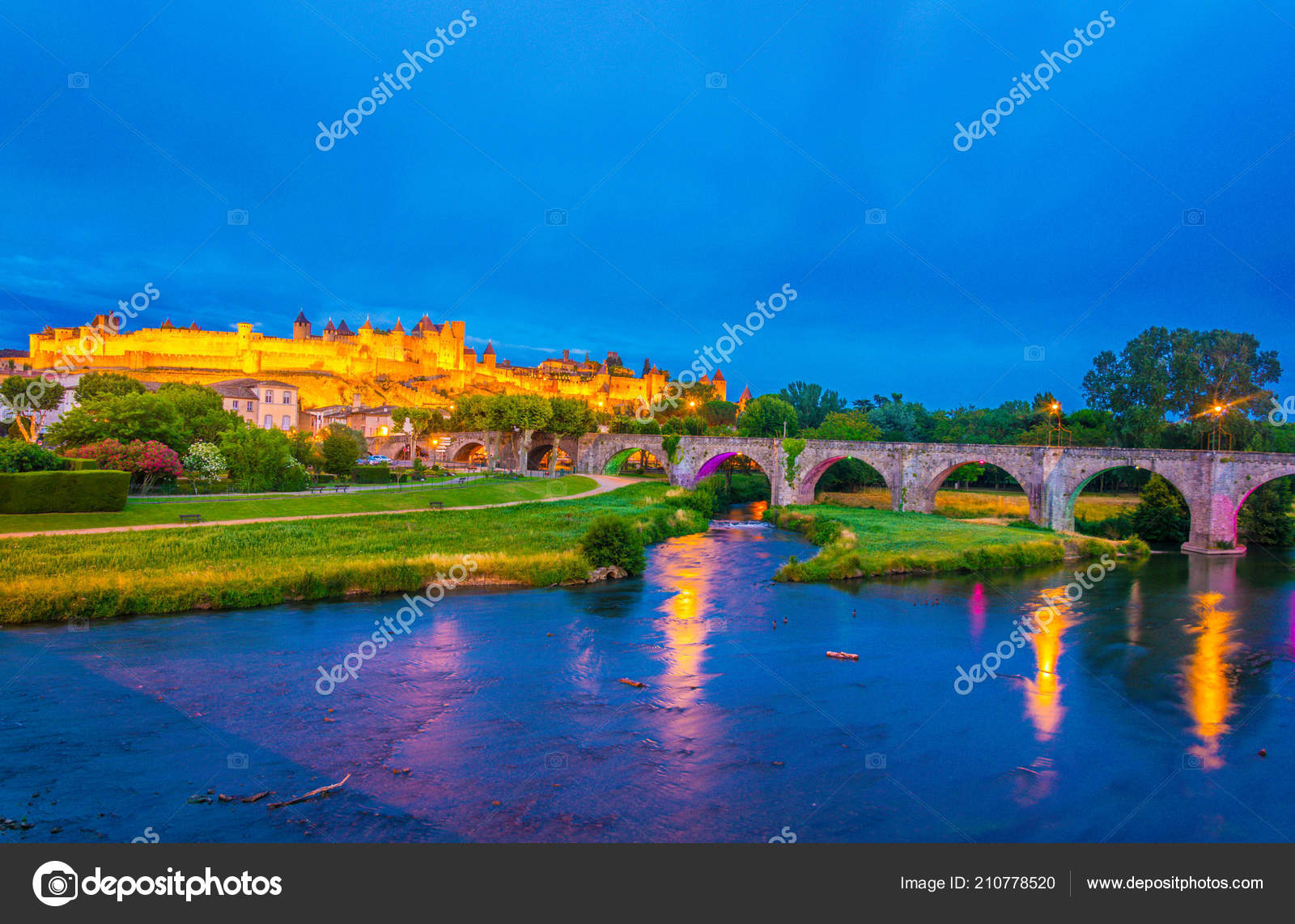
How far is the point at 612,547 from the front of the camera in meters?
26.3

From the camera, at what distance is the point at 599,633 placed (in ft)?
62.6

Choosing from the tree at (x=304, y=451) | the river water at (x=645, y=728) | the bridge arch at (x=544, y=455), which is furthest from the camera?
the bridge arch at (x=544, y=455)

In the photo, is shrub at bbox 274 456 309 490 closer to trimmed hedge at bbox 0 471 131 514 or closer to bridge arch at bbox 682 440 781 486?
trimmed hedge at bbox 0 471 131 514

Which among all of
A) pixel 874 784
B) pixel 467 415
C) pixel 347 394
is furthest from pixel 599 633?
pixel 347 394

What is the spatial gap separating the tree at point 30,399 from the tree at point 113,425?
82.5 feet

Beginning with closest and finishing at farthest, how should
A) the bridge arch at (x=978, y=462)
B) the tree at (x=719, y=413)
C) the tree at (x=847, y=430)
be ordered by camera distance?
the bridge arch at (x=978, y=462) → the tree at (x=847, y=430) → the tree at (x=719, y=413)

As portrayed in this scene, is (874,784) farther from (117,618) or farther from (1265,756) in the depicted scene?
(117,618)

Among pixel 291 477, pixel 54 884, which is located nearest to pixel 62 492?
pixel 291 477

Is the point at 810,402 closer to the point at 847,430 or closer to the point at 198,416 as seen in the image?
the point at 847,430

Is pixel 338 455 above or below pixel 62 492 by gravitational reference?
above

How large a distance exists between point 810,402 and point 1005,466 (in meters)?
37.9

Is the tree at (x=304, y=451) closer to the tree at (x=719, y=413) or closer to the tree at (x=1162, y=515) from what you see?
the tree at (x=1162, y=515)

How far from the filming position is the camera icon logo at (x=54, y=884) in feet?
18.6

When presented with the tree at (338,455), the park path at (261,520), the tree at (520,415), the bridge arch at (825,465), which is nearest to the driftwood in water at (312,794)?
the park path at (261,520)
